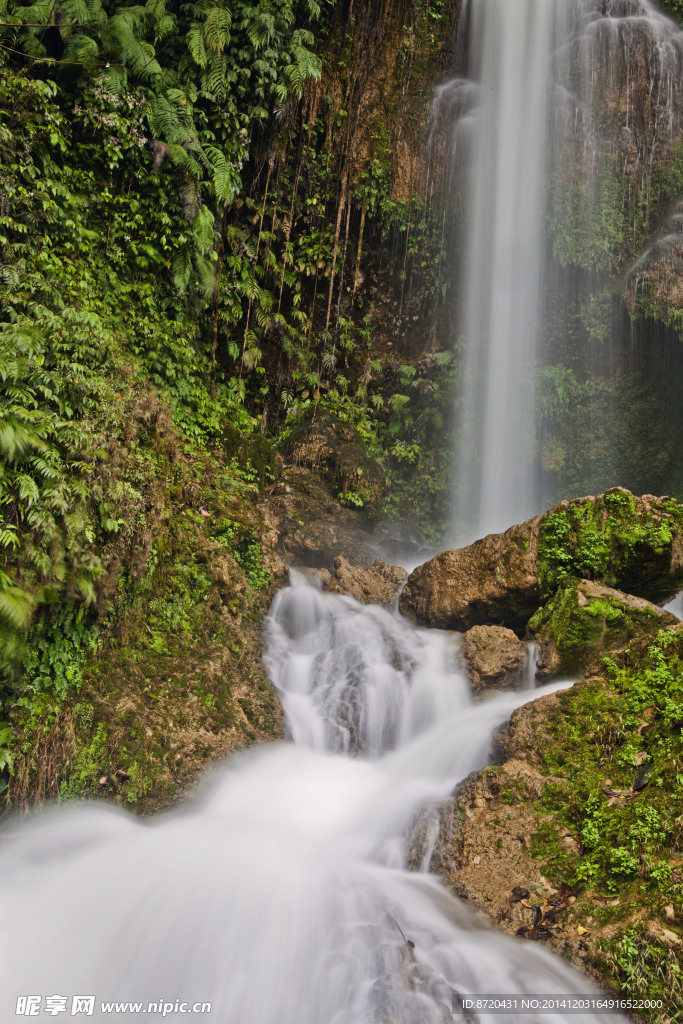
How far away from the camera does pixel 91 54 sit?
8461mm

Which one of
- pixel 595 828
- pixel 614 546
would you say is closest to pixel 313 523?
pixel 614 546

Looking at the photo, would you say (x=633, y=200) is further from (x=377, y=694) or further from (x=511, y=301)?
(x=377, y=694)

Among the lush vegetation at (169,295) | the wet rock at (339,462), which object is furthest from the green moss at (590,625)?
the wet rock at (339,462)

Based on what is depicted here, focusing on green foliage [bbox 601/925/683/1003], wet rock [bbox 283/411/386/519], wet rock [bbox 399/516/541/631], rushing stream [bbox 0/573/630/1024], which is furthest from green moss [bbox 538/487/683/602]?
wet rock [bbox 283/411/386/519]

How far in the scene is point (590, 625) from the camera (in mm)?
6461

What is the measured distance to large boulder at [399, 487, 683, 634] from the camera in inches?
290

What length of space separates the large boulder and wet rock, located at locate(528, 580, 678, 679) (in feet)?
2.20

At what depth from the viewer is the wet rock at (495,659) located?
6992mm

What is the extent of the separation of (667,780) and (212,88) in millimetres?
12041

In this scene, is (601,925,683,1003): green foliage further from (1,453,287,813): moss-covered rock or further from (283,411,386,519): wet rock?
(283,411,386,519): wet rock

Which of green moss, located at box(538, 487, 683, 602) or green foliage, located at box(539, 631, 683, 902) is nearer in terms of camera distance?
green foliage, located at box(539, 631, 683, 902)

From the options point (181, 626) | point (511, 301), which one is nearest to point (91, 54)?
point (181, 626)

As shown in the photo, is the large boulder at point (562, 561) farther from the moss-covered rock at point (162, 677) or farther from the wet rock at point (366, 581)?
the moss-covered rock at point (162, 677)

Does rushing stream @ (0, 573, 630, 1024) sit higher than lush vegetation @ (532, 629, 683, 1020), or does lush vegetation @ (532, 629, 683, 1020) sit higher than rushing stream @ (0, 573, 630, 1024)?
lush vegetation @ (532, 629, 683, 1020)
